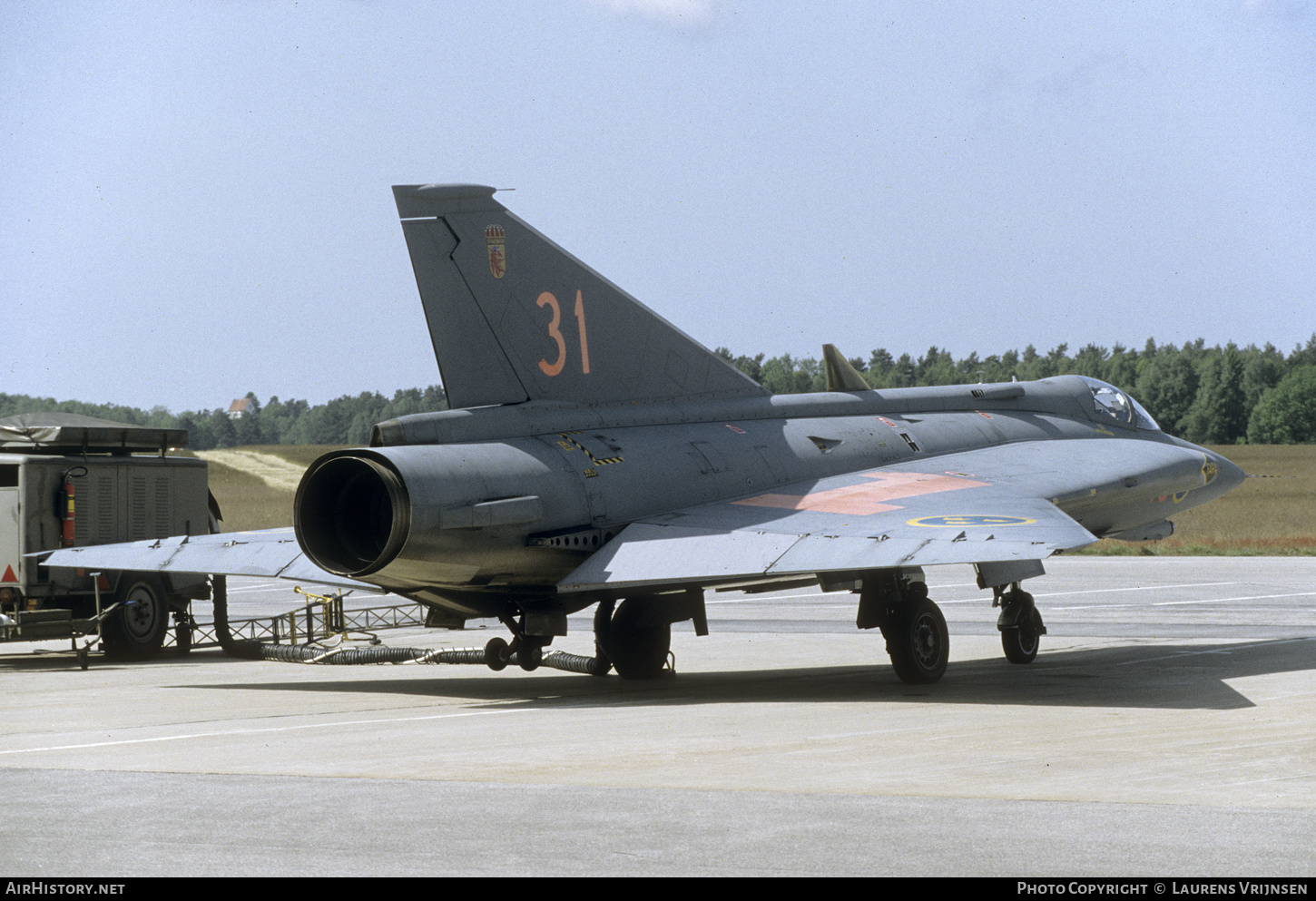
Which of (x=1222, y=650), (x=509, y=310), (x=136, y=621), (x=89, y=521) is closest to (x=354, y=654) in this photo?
(x=136, y=621)

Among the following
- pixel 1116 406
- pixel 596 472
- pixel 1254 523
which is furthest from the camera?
pixel 1254 523

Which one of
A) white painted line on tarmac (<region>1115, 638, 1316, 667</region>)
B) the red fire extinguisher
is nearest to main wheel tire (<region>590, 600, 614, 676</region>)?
white painted line on tarmac (<region>1115, 638, 1316, 667</region>)

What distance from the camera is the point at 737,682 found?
16.1 meters

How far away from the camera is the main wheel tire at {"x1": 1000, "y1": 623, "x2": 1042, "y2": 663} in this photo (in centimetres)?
1711

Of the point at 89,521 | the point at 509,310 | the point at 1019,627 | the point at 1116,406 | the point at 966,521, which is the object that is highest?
the point at 509,310

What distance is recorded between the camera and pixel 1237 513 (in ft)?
193

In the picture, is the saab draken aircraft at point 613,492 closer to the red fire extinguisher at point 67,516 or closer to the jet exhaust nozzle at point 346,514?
the jet exhaust nozzle at point 346,514

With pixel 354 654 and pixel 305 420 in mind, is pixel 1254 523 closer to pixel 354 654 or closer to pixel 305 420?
pixel 354 654

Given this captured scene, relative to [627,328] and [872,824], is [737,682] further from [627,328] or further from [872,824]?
[872,824]

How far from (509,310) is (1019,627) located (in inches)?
277

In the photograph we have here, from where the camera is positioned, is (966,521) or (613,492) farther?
(613,492)

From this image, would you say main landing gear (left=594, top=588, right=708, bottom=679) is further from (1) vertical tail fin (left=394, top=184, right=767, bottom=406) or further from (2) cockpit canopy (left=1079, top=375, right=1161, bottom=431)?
(2) cockpit canopy (left=1079, top=375, right=1161, bottom=431)

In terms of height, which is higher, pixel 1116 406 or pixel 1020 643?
pixel 1116 406

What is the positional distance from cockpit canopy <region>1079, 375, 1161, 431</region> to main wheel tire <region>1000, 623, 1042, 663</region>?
4.67 m
